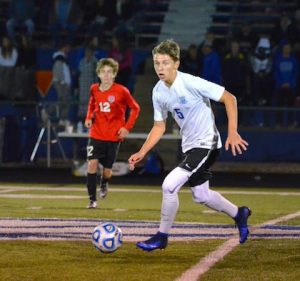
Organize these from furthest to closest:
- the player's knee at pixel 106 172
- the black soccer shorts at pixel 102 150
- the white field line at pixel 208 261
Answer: the player's knee at pixel 106 172, the black soccer shorts at pixel 102 150, the white field line at pixel 208 261

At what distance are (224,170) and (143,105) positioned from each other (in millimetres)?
3323

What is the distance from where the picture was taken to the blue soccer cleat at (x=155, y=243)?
1084 centimetres

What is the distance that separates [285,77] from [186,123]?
15125mm

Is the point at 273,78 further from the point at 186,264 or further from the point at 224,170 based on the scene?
the point at 186,264

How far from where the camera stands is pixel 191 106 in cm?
1117

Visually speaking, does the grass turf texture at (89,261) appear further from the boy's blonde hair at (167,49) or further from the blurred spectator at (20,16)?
the blurred spectator at (20,16)

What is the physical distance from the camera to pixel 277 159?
85.3ft

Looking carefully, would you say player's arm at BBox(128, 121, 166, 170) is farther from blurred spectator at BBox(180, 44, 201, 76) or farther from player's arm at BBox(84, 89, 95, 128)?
blurred spectator at BBox(180, 44, 201, 76)

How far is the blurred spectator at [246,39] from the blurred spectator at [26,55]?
5.01 meters

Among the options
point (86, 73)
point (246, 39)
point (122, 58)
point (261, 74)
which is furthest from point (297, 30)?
point (86, 73)

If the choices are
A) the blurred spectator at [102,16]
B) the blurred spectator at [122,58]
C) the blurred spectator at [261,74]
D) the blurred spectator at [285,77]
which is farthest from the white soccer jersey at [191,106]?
the blurred spectator at [102,16]

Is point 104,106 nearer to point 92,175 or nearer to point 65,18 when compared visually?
point 92,175

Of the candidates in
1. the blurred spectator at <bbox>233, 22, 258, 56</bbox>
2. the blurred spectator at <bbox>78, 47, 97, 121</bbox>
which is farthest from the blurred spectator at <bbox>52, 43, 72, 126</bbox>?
the blurred spectator at <bbox>233, 22, 258, 56</bbox>

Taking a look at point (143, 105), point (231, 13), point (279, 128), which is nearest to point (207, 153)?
point (279, 128)
